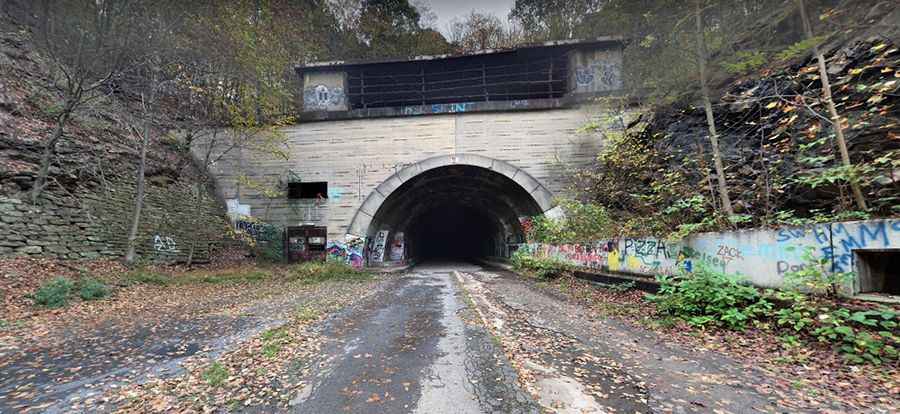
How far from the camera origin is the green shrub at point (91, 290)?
348 inches

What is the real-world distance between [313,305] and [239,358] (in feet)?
13.7

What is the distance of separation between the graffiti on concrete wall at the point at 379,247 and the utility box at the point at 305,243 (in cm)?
273

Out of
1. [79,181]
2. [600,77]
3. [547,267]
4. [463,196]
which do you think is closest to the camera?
[79,181]

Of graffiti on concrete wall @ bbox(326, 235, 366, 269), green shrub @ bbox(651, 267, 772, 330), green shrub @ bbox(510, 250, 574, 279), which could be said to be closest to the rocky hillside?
green shrub @ bbox(651, 267, 772, 330)

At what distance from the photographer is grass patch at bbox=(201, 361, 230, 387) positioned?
4.24 m

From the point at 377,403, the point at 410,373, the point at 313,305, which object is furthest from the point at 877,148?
the point at 313,305

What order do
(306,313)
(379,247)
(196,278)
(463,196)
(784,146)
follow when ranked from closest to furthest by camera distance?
(306,313), (784,146), (196,278), (379,247), (463,196)

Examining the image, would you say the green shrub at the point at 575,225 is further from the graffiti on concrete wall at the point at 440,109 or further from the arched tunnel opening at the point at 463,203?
the graffiti on concrete wall at the point at 440,109

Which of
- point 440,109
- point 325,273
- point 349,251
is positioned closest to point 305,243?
point 349,251

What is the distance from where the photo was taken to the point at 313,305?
362 inches

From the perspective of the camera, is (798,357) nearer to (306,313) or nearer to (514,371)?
(514,371)

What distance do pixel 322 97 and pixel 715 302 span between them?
62.8ft

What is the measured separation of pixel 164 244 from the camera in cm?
1487

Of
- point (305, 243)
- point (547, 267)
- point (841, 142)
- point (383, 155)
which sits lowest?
point (547, 267)
